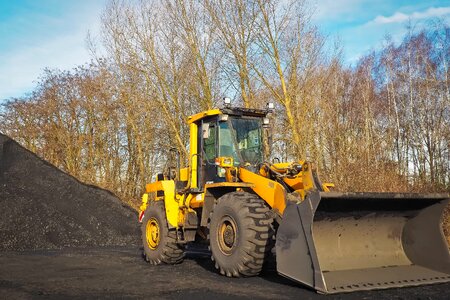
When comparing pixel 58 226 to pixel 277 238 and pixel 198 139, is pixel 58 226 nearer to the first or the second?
pixel 198 139

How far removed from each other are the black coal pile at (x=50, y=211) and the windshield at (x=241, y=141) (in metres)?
5.90

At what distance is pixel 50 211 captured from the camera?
39.0 feet

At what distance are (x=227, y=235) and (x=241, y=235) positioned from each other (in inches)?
18.7

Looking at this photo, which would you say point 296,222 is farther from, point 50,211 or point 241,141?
point 50,211

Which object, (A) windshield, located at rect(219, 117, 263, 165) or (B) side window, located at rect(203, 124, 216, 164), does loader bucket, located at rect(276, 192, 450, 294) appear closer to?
(A) windshield, located at rect(219, 117, 263, 165)

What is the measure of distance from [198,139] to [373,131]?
1558 cm

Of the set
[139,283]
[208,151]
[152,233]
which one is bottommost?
[139,283]

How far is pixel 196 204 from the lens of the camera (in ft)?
25.2

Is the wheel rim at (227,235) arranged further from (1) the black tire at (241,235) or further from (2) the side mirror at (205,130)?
(2) the side mirror at (205,130)

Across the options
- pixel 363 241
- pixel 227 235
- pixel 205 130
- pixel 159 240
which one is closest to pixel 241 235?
pixel 227 235

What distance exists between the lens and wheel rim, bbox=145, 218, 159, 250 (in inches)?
325

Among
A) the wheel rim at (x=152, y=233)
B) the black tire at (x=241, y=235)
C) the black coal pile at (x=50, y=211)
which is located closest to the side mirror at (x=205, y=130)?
the black tire at (x=241, y=235)

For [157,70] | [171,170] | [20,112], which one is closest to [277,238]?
[171,170]

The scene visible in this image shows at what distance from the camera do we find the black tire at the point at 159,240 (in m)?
7.85
